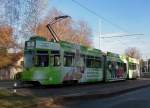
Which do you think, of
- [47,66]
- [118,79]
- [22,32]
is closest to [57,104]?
[47,66]

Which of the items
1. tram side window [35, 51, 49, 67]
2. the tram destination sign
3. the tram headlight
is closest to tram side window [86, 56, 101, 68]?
the tram destination sign

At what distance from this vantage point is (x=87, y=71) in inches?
1473

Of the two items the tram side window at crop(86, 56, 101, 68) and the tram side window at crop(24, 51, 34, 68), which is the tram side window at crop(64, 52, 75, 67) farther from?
the tram side window at crop(86, 56, 101, 68)

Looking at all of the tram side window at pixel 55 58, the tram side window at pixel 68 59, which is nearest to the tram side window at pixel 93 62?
the tram side window at pixel 68 59

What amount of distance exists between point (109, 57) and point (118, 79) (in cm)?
551

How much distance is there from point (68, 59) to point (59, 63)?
178 centimetres

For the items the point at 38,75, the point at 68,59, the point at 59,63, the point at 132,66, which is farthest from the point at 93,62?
the point at 132,66

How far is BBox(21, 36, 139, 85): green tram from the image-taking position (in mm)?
30406

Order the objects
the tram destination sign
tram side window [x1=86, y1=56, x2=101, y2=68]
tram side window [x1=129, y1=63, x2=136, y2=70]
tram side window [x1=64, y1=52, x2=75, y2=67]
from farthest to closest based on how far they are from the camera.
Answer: tram side window [x1=129, y1=63, x2=136, y2=70] → tram side window [x1=86, y1=56, x2=101, y2=68] → tram side window [x1=64, y1=52, x2=75, y2=67] → the tram destination sign

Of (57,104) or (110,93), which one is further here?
(110,93)

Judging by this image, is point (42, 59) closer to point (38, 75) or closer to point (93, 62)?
point (38, 75)

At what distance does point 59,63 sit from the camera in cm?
3166

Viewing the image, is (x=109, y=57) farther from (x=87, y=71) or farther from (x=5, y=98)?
(x=5, y=98)

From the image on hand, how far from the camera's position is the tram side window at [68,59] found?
32688mm
